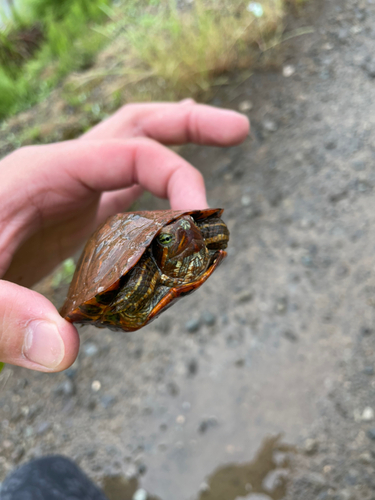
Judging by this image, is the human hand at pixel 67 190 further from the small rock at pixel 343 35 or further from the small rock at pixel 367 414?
the small rock at pixel 343 35

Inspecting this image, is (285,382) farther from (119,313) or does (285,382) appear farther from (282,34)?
(282,34)

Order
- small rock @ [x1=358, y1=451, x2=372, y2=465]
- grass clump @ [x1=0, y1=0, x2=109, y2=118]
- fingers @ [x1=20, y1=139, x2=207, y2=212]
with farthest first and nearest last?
grass clump @ [x1=0, y1=0, x2=109, y2=118]
small rock @ [x1=358, y1=451, x2=372, y2=465]
fingers @ [x1=20, y1=139, x2=207, y2=212]

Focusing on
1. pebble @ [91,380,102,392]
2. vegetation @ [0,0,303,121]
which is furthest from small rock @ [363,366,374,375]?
vegetation @ [0,0,303,121]

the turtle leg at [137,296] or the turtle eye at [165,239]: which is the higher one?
the turtle eye at [165,239]

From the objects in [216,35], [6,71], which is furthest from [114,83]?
[6,71]

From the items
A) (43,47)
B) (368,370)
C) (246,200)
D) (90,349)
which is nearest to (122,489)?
(90,349)

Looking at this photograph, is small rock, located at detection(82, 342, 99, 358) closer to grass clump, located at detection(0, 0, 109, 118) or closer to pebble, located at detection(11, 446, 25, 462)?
pebble, located at detection(11, 446, 25, 462)

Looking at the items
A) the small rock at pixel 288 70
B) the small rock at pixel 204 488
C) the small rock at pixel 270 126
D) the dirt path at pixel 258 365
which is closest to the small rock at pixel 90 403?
the dirt path at pixel 258 365
